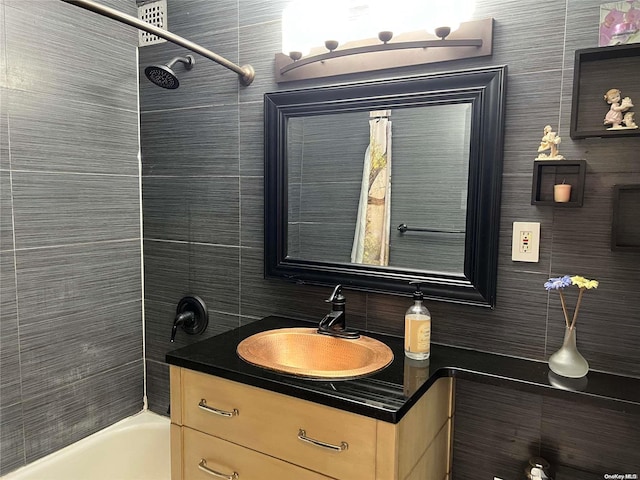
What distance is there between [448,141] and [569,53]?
40cm

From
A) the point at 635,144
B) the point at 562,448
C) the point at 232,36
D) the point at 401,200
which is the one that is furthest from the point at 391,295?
the point at 232,36

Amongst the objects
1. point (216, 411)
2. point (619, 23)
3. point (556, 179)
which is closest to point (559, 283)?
point (556, 179)

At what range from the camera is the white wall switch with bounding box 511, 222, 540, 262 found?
142cm

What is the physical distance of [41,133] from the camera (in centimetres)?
180

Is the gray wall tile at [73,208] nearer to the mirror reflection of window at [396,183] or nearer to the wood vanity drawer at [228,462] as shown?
the mirror reflection of window at [396,183]

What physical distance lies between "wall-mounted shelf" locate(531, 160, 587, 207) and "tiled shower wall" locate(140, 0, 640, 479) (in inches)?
1.5

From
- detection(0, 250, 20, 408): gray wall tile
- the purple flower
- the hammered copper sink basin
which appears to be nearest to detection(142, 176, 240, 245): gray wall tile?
the hammered copper sink basin

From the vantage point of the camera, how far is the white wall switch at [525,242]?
142 cm

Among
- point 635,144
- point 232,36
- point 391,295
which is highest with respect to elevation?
point 232,36

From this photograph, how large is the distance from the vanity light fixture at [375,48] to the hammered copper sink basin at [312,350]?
0.91 m

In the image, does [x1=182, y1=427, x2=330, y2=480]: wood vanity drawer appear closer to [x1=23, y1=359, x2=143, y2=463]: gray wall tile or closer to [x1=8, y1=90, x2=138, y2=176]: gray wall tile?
[x1=23, y1=359, x2=143, y2=463]: gray wall tile

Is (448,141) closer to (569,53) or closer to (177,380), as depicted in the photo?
(569,53)

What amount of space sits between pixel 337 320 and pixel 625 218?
0.89 m

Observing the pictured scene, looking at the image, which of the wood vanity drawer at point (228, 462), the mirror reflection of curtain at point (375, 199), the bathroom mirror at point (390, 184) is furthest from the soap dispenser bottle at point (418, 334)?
the wood vanity drawer at point (228, 462)
